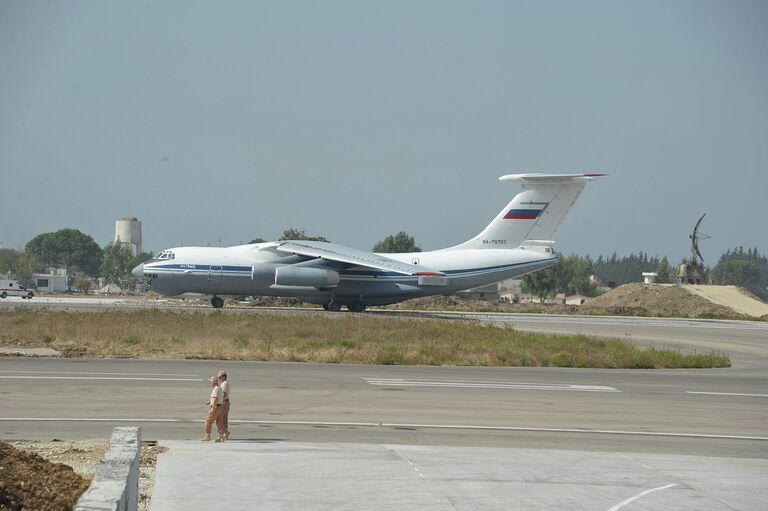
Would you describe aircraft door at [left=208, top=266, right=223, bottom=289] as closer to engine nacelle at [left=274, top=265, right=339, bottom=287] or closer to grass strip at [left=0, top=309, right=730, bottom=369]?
engine nacelle at [left=274, top=265, right=339, bottom=287]

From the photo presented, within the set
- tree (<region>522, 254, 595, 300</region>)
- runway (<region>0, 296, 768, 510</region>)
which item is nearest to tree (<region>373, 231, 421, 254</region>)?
tree (<region>522, 254, 595, 300</region>)

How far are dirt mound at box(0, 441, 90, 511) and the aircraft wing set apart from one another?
3478 centimetres

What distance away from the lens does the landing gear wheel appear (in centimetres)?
4756

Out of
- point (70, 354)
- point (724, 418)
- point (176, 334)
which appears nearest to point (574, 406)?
point (724, 418)

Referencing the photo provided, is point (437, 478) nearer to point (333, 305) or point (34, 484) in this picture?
point (34, 484)

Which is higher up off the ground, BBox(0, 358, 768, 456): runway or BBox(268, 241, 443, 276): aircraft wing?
BBox(268, 241, 443, 276): aircraft wing

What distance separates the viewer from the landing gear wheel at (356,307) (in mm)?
47562

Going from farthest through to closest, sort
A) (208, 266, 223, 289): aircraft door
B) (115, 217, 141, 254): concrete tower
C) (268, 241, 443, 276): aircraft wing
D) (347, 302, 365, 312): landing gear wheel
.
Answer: (115, 217, 141, 254): concrete tower
(347, 302, 365, 312): landing gear wheel
(208, 266, 223, 289): aircraft door
(268, 241, 443, 276): aircraft wing

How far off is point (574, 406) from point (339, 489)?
9.17 metres

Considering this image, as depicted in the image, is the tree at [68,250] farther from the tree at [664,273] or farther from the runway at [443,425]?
the runway at [443,425]

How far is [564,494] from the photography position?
1045cm

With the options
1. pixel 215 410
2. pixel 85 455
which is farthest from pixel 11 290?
pixel 85 455

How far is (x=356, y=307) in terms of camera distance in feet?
157

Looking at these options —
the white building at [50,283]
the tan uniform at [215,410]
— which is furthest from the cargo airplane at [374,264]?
the white building at [50,283]
